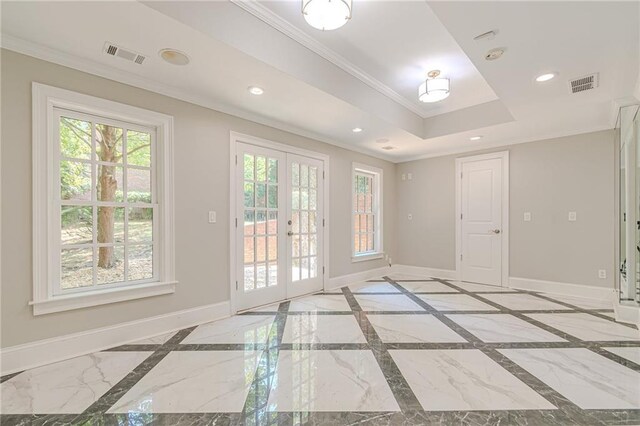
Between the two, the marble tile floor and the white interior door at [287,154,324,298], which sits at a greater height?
the white interior door at [287,154,324,298]

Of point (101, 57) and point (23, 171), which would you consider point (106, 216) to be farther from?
point (101, 57)

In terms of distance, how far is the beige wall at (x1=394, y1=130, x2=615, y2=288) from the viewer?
379 centimetres

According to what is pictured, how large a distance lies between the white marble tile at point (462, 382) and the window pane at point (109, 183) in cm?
280

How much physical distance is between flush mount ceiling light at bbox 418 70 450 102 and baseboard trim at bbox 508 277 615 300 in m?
3.25

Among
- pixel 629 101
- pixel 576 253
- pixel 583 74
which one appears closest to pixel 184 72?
pixel 583 74

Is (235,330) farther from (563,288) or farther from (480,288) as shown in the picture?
(563,288)

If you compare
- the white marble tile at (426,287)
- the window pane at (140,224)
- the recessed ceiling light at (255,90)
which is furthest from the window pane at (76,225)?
the white marble tile at (426,287)

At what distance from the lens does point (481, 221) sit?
4.79 m

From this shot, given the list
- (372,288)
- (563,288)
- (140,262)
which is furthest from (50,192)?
(563,288)

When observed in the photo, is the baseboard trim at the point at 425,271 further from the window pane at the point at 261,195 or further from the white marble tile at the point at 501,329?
the window pane at the point at 261,195

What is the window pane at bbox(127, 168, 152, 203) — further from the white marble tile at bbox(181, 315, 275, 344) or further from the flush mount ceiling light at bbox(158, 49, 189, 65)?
the white marble tile at bbox(181, 315, 275, 344)

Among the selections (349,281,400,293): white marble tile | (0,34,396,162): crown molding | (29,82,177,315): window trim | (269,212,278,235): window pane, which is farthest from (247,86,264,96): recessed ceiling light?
(349,281,400,293): white marble tile

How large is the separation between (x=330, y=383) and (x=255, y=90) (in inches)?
102

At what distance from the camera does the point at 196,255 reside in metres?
2.96
